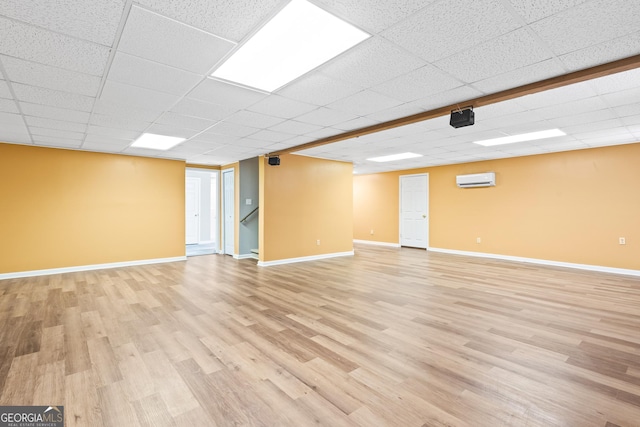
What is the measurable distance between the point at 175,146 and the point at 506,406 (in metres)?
6.12

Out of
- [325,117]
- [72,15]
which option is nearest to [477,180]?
[325,117]

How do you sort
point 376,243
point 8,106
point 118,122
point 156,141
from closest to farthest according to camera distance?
point 8,106 < point 118,122 < point 156,141 < point 376,243

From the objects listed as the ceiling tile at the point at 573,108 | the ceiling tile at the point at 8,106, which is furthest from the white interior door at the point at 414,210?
the ceiling tile at the point at 8,106

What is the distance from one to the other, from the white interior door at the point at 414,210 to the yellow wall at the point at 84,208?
6547mm

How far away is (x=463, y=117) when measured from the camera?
340 centimetres

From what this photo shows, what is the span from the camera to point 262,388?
2090 millimetres

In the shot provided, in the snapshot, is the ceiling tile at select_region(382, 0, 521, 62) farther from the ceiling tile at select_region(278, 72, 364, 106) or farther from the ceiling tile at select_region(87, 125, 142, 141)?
the ceiling tile at select_region(87, 125, 142, 141)

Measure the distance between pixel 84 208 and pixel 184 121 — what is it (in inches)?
151

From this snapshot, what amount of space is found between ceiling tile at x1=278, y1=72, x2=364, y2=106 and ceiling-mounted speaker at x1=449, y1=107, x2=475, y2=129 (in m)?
1.24

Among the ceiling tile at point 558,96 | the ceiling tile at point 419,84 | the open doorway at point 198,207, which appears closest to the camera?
the ceiling tile at point 419,84

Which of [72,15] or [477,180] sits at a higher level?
[72,15]

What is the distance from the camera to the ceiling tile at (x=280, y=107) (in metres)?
3.32

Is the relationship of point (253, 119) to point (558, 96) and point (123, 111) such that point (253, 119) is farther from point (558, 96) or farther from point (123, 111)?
point (558, 96)

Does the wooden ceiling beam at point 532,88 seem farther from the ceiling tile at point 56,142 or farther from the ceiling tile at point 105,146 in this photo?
the ceiling tile at point 56,142
